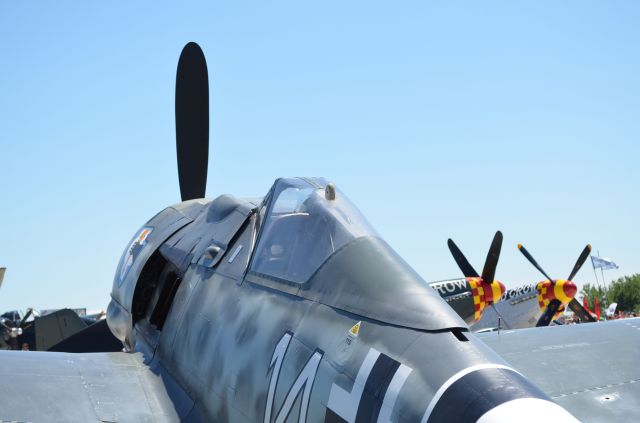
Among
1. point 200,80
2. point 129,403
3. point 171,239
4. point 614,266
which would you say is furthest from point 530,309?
point 129,403

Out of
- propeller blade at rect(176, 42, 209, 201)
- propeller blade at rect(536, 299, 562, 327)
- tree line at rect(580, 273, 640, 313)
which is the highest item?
propeller blade at rect(176, 42, 209, 201)

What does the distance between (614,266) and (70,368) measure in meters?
41.9

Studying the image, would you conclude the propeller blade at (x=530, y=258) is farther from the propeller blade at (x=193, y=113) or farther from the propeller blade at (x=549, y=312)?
the propeller blade at (x=193, y=113)

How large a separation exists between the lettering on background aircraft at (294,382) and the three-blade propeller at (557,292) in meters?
24.1

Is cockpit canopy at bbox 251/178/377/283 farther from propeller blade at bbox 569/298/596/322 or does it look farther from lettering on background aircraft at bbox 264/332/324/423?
propeller blade at bbox 569/298/596/322

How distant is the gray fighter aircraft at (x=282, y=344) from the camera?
2887mm

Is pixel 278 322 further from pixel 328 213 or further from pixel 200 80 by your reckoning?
pixel 200 80

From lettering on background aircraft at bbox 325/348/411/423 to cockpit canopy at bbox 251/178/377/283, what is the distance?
97 cm

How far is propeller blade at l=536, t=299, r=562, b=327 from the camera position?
86.3ft

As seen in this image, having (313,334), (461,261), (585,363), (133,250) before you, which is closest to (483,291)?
(461,261)

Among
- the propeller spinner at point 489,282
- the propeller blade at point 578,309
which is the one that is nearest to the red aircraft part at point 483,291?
the propeller spinner at point 489,282

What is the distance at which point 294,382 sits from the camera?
351 cm

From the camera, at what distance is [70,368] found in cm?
534

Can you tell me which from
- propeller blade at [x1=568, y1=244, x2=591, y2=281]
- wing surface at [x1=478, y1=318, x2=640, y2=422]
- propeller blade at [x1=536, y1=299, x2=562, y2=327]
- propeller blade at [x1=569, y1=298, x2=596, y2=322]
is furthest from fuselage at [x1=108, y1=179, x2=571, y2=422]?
propeller blade at [x1=568, y1=244, x2=591, y2=281]
